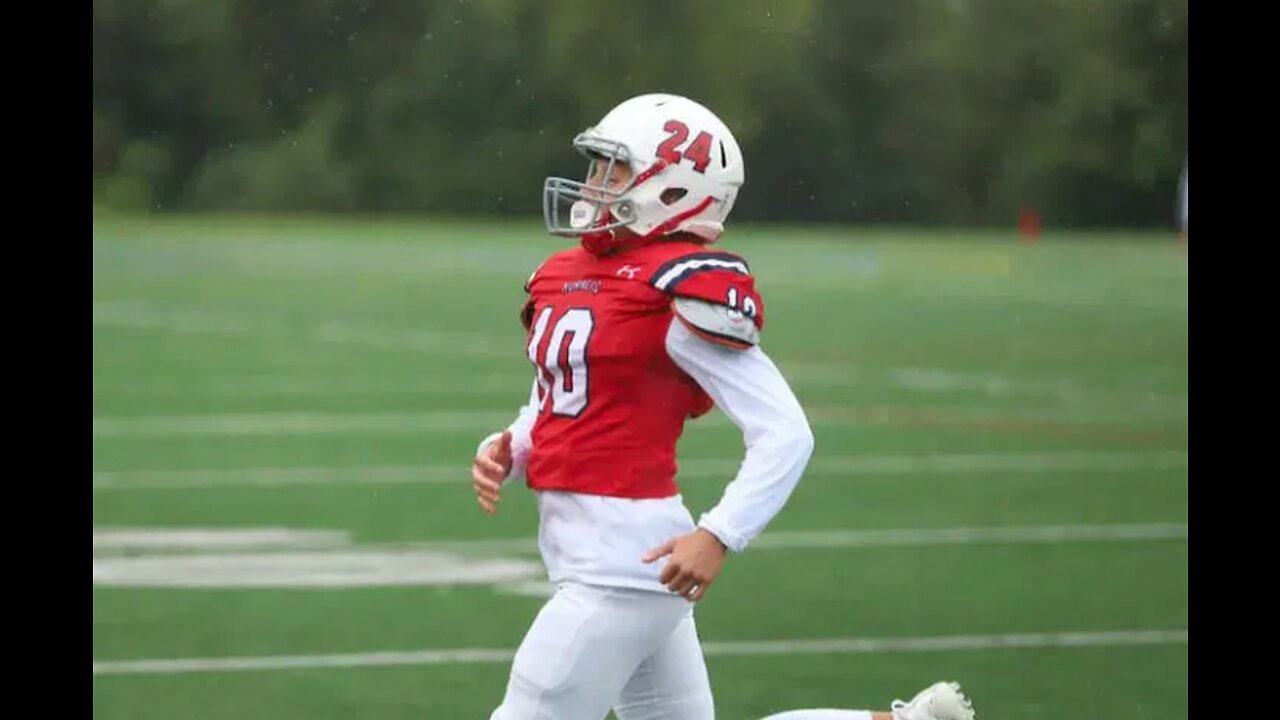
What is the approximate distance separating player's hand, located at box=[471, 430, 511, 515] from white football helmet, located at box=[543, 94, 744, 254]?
453 millimetres

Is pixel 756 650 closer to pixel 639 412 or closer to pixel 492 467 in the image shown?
pixel 492 467

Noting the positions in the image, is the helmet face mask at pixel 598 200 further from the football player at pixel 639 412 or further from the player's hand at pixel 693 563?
the player's hand at pixel 693 563

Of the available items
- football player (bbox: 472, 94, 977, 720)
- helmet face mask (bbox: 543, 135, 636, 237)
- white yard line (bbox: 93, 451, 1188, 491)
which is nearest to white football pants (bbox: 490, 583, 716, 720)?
football player (bbox: 472, 94, 977, 720)

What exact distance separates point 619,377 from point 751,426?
284 mm

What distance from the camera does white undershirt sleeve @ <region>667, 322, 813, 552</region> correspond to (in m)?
4.52

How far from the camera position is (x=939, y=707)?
16.1 ft

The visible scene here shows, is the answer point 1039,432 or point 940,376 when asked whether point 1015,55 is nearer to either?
point 940,376

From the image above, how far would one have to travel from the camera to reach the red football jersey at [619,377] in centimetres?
468

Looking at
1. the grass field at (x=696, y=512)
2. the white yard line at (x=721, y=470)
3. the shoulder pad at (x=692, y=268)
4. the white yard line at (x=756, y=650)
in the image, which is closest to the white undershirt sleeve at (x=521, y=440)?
the shoulder pad at (x=692, y=268)

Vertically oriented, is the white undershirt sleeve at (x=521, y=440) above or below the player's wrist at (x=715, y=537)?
above

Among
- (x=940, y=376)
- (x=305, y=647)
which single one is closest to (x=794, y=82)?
(x=940, y=376)

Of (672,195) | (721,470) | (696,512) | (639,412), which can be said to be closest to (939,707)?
(639,412)

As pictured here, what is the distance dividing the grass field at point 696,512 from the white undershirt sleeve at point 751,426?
214 centimetres
